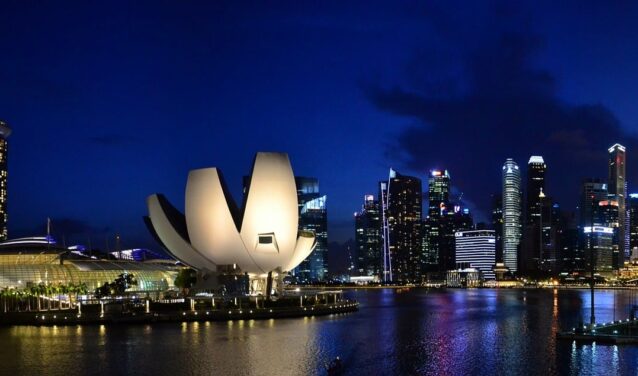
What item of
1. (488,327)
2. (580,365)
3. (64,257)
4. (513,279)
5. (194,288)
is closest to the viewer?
(580,365)

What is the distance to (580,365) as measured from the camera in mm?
26000

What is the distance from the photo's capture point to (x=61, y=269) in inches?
2178

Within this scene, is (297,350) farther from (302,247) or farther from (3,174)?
(3,174)

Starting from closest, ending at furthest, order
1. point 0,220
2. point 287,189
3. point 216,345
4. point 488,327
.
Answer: point 216,345, point 488,327, point 287,189, point 0,220

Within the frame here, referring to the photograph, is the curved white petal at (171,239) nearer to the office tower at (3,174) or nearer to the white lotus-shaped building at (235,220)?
the white lotus-shaped building at (235,220)

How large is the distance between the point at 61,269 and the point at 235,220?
1502 cm

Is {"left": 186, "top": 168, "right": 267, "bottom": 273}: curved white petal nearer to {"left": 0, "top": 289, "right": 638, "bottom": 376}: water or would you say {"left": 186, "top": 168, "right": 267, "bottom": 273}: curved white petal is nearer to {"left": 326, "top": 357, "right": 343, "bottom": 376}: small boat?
{"left": 0, "top": 289, "right": 638, "bottom": 376}: water

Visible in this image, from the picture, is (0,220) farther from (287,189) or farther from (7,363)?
(7,363)

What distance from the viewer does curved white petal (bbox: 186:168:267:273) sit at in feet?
159

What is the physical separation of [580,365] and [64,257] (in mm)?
42778

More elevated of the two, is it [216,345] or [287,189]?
[287,189]

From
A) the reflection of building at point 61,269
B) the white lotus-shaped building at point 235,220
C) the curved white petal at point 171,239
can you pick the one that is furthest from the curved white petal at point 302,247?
the reflection of building at point 61,269

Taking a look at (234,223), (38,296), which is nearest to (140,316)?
(38,296)

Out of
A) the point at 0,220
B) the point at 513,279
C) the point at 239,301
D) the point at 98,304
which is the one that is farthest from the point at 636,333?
the point at 513,279
